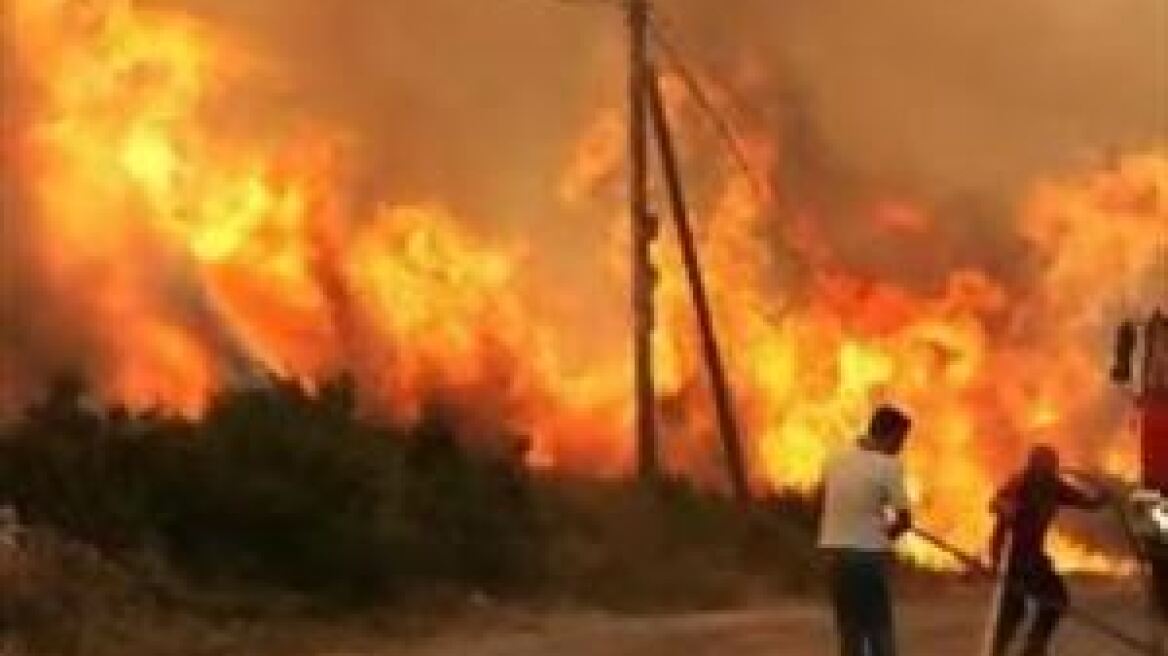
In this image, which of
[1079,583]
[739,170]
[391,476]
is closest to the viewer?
[391,476]

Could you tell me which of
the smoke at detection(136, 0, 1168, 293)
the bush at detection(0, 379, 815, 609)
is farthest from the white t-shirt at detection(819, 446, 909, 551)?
the smoke at detection(136, 0, 1168, 293)

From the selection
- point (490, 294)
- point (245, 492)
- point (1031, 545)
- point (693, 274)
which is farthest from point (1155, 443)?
point (490, 294)

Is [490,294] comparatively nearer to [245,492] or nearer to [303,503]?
[303,503]

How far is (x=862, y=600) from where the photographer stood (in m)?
16.5

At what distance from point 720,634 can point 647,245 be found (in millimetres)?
11890

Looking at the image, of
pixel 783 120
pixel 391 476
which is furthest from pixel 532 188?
pixel 391 476

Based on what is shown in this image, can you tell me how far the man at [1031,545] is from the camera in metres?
18.3

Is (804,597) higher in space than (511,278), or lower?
lower

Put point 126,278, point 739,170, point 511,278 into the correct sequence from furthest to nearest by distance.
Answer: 1. point 739,170
2. point 511,278
3. point 126,278

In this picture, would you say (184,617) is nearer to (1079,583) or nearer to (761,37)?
(1079,583)

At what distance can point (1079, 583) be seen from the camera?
121 ft

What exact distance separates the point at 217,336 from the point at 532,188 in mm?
8006

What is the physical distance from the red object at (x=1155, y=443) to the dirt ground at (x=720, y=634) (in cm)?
183

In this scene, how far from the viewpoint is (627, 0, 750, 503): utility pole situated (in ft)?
116
